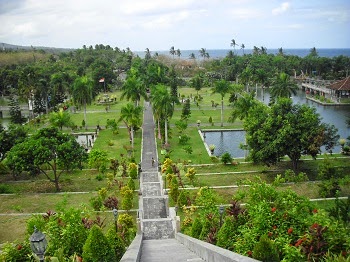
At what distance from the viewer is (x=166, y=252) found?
566 inches

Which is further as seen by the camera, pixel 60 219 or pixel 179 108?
pixel 179 108

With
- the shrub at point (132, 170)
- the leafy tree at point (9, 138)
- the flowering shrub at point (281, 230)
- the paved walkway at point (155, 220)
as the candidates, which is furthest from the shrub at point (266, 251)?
Result: the leafy tree at point (9, 138)

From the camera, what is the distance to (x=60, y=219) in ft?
48.3

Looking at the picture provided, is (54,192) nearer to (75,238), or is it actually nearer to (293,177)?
(75,238)

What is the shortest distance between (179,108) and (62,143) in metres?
33.5

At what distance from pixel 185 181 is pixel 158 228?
6.84m

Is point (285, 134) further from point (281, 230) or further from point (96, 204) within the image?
point (281, 230)

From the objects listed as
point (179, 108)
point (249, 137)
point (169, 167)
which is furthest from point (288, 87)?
point (169, 167)

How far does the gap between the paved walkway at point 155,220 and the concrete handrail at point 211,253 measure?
22 centimetres

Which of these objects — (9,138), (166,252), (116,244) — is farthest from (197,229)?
(9,138)

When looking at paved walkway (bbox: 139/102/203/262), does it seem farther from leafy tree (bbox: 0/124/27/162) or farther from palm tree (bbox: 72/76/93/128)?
palm tree (bbox: 72/76/93/128)

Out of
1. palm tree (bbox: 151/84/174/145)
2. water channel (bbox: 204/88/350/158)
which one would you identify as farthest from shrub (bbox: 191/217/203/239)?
palm tree (bbox: 151/84/174/145)

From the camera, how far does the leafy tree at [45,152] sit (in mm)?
23562

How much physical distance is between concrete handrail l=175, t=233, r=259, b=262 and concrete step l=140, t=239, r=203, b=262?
208mm
